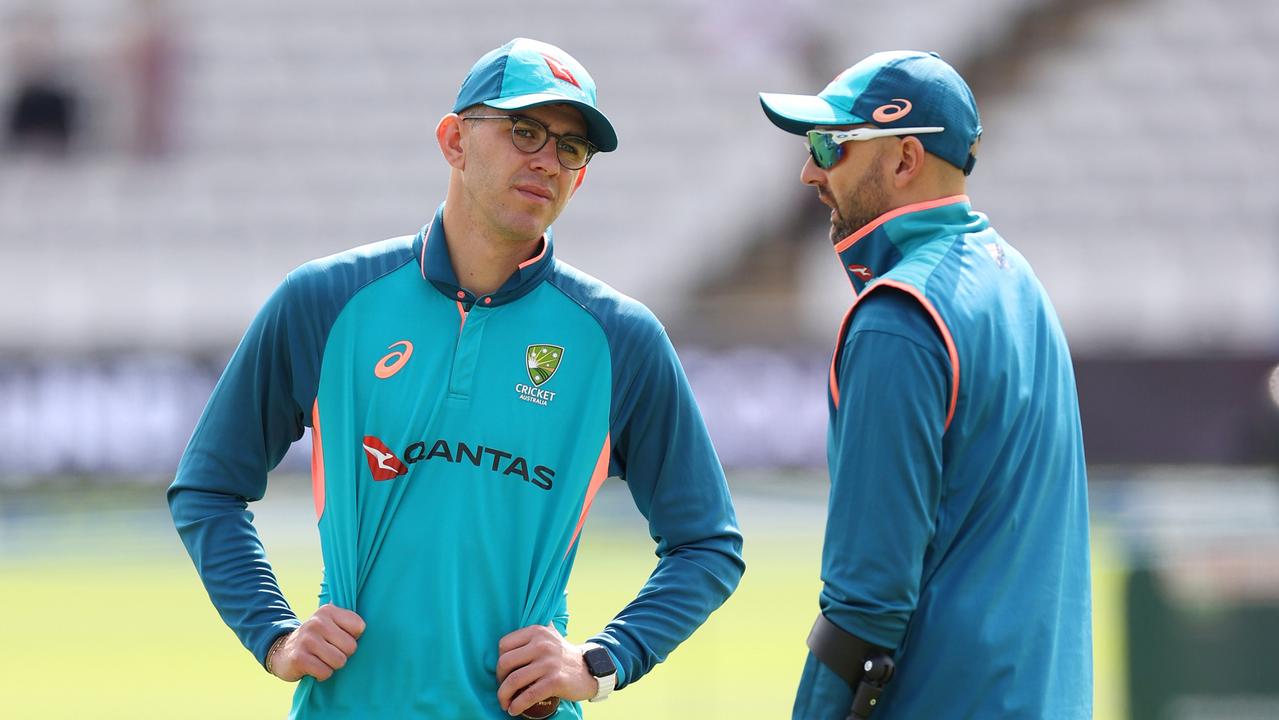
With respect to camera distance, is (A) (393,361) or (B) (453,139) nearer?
(A) (393,361)

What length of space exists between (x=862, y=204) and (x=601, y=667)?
3.22 ft

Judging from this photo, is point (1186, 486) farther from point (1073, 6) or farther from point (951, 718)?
point (951, 718)

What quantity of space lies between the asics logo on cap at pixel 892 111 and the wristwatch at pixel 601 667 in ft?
3.57

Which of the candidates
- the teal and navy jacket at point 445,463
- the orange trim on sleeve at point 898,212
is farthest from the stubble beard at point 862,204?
the teal and navy jacket at point 445,463

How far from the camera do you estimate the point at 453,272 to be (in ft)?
10.3

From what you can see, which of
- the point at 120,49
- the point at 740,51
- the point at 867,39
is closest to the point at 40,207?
the point at 120,49

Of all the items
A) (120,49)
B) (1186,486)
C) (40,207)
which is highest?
(120,49)

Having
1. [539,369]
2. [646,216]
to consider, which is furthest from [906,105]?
[646,216]

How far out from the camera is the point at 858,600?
2842 mm

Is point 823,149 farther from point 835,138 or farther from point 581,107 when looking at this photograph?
point 581,107

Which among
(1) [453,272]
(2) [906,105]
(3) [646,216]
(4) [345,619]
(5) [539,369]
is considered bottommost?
(3) [646,216]

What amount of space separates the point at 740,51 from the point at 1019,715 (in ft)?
60.4

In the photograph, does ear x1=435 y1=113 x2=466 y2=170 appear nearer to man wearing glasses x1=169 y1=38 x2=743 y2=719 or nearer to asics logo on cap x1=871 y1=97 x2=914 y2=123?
man wearing glasses x1=169 y1=38 x2=743 y2=719

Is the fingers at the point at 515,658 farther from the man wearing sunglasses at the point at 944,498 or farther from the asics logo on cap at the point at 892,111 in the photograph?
the asics logo on cap at the point at 892,111
